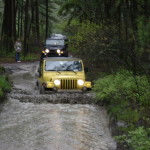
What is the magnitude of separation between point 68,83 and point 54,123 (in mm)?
4755

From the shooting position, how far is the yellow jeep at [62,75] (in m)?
15.2

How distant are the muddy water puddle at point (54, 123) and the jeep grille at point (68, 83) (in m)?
0.48

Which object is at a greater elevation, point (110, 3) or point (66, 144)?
point (110, 3)

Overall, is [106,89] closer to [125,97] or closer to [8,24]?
[125,97]

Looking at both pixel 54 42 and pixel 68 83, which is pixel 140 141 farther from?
pixel 54 42

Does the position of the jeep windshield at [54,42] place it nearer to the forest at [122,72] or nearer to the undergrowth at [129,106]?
the forest at [122,72]

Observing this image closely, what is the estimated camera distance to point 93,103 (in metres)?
14.0

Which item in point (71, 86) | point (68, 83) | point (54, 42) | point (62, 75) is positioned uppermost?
point (62, 75)

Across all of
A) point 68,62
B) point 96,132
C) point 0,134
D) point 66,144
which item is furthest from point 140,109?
point 68,62

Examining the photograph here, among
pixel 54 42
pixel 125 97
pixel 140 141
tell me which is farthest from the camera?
pixel 54 42

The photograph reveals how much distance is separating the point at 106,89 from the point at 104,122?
2.33 metres

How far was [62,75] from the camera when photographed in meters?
15.6

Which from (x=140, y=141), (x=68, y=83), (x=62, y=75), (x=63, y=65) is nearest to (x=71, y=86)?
(x=68, y=83)

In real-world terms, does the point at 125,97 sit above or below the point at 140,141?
below
